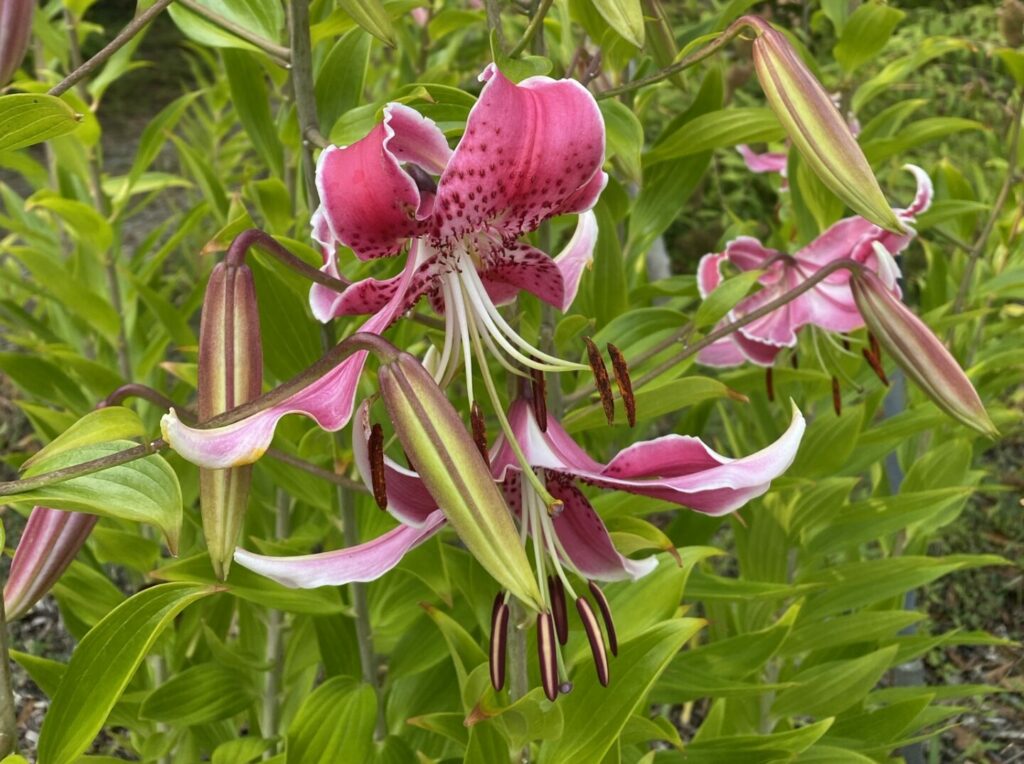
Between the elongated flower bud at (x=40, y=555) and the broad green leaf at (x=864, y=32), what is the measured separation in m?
0.90

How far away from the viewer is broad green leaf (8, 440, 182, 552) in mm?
547

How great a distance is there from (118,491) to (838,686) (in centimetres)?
85

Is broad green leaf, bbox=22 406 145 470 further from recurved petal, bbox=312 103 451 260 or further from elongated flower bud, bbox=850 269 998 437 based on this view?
elongated flower bud, bbox=850 269 998 437

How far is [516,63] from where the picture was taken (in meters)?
0.64

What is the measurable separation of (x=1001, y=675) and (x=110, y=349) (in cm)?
144

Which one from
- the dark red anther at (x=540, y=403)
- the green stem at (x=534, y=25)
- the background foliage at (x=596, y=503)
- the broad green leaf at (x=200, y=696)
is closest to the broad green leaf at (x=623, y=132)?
the background foliage at (x=596, y=503)

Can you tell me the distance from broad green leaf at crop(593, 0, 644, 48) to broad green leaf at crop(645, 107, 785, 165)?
0.39 metres

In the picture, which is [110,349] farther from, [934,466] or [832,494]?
[934,466]

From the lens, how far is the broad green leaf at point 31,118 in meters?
0.53

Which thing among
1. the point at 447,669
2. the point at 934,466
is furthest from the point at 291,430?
the point at 934,466

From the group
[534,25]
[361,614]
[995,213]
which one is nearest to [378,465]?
[534,25]

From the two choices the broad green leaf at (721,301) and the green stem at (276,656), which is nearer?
the broad green leaf at (721,301)

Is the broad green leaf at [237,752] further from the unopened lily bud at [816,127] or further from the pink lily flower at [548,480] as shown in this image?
the unopened lily bud at [816,127]

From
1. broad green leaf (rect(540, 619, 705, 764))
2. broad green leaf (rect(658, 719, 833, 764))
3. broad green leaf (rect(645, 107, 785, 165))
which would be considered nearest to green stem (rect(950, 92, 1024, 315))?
broad green leaf (rect(645, 107, 785, 165))
